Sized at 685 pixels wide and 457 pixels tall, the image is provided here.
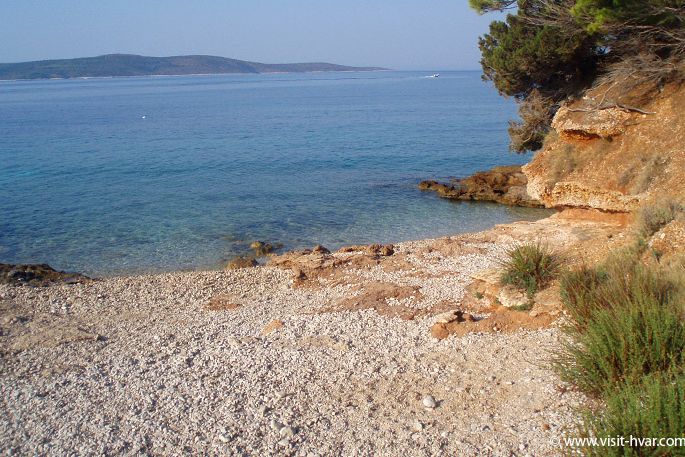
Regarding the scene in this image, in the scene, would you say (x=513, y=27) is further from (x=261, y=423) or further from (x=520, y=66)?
(x=261, y=423)

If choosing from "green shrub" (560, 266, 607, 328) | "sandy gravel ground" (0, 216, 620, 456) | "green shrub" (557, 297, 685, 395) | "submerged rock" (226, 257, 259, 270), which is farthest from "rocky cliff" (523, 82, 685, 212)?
"submerged rock" (226, 257, 259, 270)

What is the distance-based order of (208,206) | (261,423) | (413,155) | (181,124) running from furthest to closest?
(181,124), (413,155), (208,206), (261,423)

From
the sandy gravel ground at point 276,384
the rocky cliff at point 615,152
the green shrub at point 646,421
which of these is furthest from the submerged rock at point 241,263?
the green shrub at point 646,421

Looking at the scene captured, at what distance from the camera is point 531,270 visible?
30.6ft

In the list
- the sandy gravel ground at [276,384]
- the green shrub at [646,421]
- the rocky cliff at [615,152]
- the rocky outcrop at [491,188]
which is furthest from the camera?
the rocky outcrop at [491,188]

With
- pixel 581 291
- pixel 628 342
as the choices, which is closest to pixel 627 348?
pixel 628 342

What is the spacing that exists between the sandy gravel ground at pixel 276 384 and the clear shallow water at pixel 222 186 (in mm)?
7782

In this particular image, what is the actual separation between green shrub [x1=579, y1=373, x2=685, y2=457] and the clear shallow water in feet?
46.8

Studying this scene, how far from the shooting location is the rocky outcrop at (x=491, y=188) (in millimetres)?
25609

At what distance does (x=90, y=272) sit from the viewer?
17.1 meters

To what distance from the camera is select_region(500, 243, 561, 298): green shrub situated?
9195 millimetres

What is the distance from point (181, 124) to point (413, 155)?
2981 cm

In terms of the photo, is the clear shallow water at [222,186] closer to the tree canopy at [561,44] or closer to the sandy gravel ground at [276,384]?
the tree canopy at [561,44]

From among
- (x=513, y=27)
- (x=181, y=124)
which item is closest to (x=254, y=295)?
(x=513, y=27)
